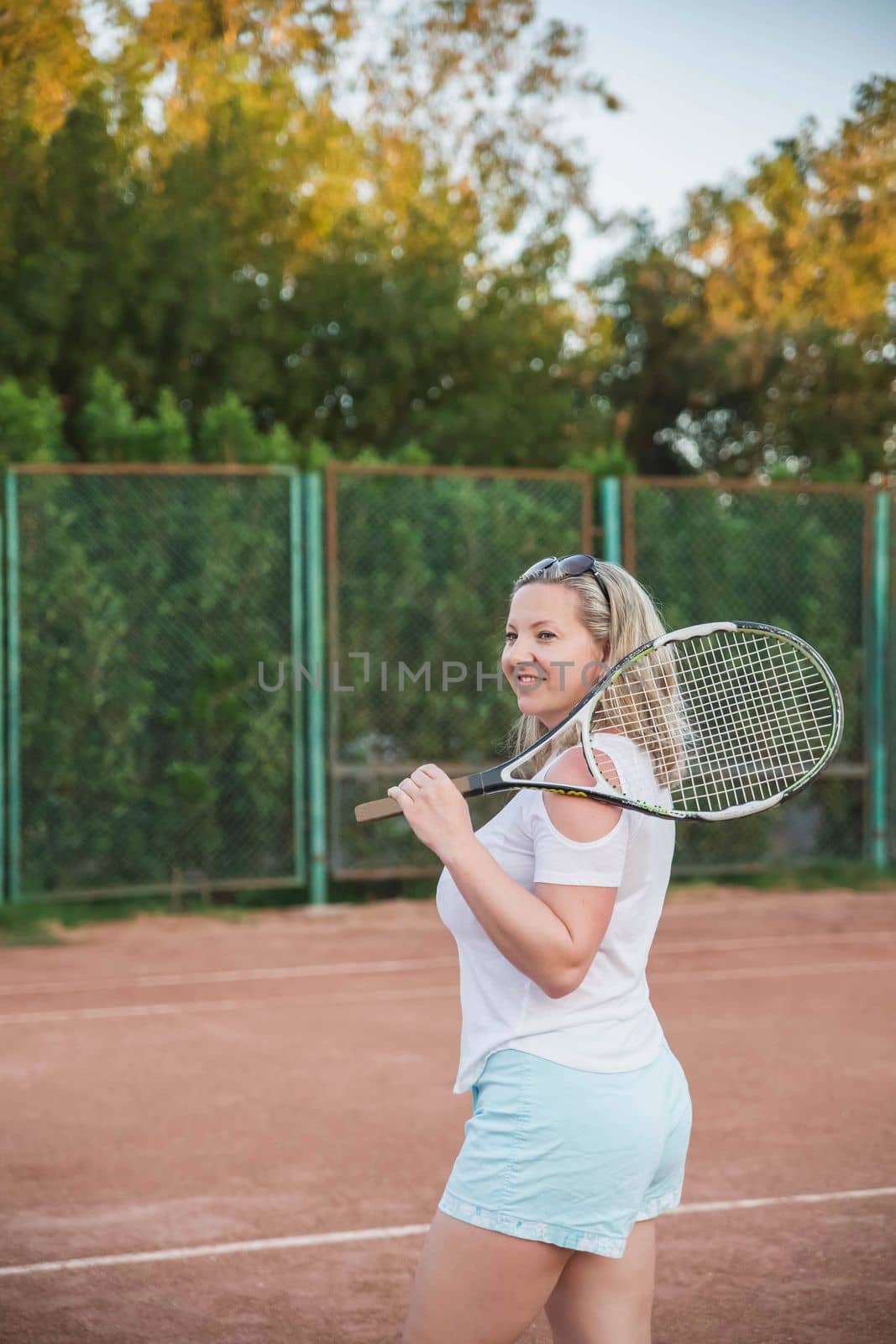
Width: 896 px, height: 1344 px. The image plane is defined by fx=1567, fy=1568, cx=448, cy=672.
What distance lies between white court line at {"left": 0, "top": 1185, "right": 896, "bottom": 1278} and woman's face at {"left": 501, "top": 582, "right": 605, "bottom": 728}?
2131mm

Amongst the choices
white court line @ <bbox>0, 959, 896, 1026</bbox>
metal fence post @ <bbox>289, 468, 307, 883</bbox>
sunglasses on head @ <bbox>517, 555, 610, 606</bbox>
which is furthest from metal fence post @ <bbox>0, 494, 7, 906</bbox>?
sunglasses on head @ <bbox>517, 555, 610, 606</bbox>

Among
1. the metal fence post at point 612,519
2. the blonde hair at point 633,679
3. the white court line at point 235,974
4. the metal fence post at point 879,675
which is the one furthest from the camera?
the metal fence post at point 879,675

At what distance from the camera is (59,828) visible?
10.0 metres

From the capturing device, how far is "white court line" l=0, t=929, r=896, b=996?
8172 mm

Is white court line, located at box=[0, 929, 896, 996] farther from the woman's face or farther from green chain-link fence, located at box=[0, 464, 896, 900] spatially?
the woman's face

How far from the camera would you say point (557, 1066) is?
7.14 ft

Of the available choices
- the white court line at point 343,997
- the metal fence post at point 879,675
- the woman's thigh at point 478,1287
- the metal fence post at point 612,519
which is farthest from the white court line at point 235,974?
the woman's thigh at point 478,1287

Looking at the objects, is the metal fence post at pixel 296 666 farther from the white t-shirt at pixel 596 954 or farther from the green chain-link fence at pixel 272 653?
the white t-shirt at pixel 596 954

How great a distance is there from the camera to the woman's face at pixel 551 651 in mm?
2389

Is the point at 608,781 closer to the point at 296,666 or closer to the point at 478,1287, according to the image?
the point at 478,1287

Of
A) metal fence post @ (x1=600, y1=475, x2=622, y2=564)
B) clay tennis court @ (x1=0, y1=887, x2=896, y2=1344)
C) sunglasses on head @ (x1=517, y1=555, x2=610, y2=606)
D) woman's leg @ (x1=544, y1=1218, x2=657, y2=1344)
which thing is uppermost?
metal fence post @ (x1=600, y1=475, x2=622, y2=564)

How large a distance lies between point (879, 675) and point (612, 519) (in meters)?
2.39

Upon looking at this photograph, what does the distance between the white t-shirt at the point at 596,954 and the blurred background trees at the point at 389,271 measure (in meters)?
9.09

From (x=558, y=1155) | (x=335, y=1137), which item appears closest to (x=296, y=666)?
(x=335, y=1137)
